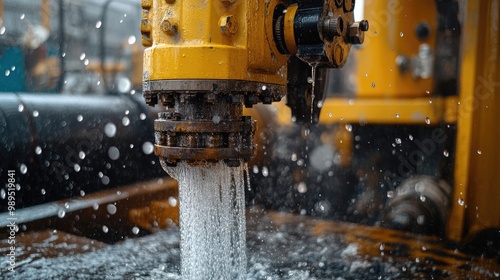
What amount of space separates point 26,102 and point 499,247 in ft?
5.56

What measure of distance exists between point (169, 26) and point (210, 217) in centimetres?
42

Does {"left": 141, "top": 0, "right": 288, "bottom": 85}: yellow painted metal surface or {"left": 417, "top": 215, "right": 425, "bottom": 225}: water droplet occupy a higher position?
{"left": 141, "top": 0, "right": 288, "bottom": 85}: yellow painted metal surface

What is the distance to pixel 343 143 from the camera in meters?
2.43

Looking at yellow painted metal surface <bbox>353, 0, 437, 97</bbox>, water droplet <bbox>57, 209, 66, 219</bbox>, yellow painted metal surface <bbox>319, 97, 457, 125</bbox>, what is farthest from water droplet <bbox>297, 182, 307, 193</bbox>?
water droplet <bbox>57, 209, 66, 219</bbox>

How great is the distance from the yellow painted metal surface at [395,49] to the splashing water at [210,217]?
124 cm

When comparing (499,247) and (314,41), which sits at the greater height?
(314,41)

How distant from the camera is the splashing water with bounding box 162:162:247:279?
104 centimetres

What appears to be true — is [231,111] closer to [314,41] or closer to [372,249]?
[314,41]

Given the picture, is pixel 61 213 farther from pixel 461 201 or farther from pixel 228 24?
pixel 461 201

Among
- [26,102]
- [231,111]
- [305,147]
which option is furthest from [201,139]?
[305,147]

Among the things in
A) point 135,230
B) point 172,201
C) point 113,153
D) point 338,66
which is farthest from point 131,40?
point 338,66

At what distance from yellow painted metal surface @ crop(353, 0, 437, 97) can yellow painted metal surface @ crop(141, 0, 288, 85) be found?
1299 millimetres

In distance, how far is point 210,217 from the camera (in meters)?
1.07

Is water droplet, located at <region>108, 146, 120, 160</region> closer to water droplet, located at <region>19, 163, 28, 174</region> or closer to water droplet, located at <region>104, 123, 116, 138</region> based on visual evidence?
water droplet, located at <region>104, 123, 116, 138</region>
